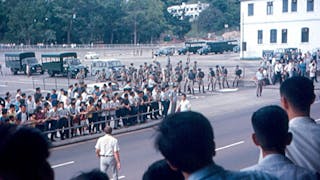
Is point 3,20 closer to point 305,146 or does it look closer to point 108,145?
point 108,145

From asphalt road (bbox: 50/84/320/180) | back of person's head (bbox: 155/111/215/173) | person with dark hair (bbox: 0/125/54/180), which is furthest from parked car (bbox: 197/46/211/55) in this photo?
person with dark hair (bbox: 0/125/54/180)

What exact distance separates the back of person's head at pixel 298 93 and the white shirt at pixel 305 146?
0.70ft

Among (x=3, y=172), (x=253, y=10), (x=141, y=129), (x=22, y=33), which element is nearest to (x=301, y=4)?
(x=253, y=10)

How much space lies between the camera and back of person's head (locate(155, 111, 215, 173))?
2.66 meters

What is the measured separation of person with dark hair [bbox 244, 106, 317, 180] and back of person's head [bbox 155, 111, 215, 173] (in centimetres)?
71

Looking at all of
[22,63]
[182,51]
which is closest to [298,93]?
[22,63]

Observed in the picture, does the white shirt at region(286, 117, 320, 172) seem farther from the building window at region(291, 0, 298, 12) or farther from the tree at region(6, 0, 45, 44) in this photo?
the tree at region(6, 0, 45, 44)

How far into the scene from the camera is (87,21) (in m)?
87.6

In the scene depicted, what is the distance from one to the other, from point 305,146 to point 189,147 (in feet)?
5.51

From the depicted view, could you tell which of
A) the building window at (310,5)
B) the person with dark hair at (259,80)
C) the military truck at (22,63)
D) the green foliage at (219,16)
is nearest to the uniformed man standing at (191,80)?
the person with dark hair at (259,80)

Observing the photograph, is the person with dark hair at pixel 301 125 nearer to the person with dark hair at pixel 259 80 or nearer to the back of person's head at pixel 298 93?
the back of person's head at pixel 298 93

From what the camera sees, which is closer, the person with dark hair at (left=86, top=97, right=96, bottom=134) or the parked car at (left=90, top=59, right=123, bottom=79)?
the person with dark hair at (left=86, top=97, right=96, bottom=134)

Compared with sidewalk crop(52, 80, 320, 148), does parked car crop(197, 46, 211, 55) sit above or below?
above

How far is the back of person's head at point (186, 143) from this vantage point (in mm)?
2660
